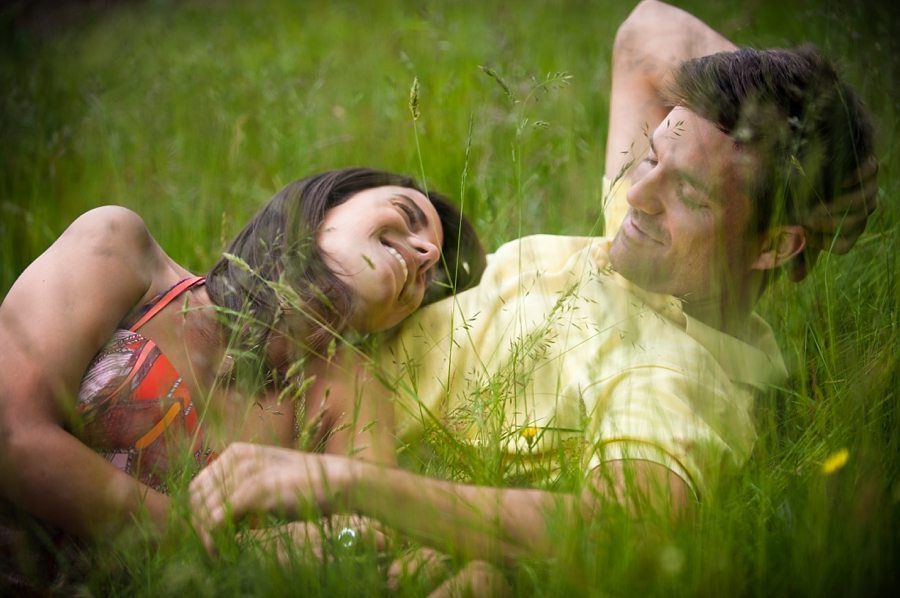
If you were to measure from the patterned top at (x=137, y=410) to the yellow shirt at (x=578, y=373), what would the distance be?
1.57ft

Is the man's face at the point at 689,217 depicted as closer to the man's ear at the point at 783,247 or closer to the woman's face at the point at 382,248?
the man's ear at the point at 783,247

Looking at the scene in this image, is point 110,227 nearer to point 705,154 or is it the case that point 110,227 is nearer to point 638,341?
point 638,341

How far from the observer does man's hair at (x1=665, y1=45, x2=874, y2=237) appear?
206cm

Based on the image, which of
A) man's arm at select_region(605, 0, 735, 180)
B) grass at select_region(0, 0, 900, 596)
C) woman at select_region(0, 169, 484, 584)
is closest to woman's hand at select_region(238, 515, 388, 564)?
grass at select_region(0, 0, 900, 596)

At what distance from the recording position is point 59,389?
1.68 meters

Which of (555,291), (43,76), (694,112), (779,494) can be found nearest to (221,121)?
(43,76)

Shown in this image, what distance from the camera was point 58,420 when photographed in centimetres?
169

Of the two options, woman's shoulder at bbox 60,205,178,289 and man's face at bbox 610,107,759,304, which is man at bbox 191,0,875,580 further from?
woman's shoulder at bbox 60,205,178,289

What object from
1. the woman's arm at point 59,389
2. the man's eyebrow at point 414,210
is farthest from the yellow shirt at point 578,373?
the woman's arm at point 59,389

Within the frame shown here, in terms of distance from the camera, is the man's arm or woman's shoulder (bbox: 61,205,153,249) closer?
woman's shoulder (bbox: 61,205,153,249)

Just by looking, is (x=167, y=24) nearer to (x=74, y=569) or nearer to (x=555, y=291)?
(x=555, y=291)

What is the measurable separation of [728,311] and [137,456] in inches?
57.7

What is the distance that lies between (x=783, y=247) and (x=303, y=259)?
3.96 feet

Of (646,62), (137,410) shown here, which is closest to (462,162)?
(646,62)
